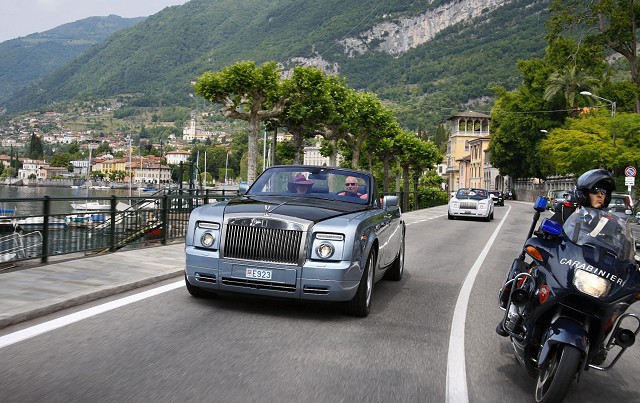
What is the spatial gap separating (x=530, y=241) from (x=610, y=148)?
44.9 metres

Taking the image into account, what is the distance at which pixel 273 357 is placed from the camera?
533 cm

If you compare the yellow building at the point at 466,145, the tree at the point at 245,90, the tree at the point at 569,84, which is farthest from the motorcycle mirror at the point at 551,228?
the yellow building at the point at 466,145

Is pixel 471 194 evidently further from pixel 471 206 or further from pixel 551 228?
pixel 551 228

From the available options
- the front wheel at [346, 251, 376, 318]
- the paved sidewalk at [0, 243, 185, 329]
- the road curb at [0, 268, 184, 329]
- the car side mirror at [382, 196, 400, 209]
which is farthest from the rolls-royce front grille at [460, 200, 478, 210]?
the front wheel at [346, 251, 376, 318]

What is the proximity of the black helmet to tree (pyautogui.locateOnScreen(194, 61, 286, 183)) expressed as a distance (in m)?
25.0

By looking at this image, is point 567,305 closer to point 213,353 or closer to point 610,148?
point 213,353

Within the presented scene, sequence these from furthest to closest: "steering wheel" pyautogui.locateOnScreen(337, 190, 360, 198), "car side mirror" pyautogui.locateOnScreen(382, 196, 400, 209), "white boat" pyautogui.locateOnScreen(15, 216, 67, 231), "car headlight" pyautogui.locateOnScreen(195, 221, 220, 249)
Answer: "white boat" pyautogui.locateOnScreen(15, 216, 67, 231), "car side mirror" pyautogui.locateOnScreen(382, 196, 400, 209), "steering wheel" pyautogui.locateOnScreen(337, 190, 360, 198), "car headlight" pyautogui.locateOnScreen(195, 221, 220, 249)

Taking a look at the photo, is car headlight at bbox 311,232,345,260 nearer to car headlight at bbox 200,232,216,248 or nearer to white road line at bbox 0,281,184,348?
car headlight at bbox 200,232,216,248

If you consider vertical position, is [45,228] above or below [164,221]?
above

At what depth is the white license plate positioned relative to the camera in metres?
6.66

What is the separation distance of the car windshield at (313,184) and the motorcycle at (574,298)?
3.66 m

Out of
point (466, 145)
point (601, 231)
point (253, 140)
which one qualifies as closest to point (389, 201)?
point (601, 231)

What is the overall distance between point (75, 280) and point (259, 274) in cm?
310

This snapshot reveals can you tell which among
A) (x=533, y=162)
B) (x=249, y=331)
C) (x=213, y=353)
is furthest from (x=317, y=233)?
(x=533, y=162)
